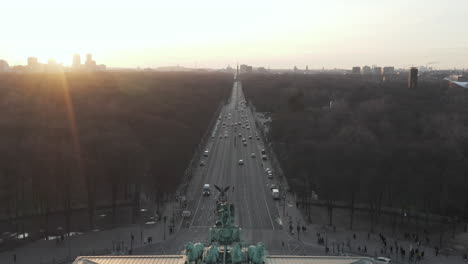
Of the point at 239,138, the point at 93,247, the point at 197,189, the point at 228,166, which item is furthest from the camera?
the point at 239,138

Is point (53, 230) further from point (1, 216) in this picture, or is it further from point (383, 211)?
point (383, 211)

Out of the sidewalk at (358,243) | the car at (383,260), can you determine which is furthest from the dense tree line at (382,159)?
the car at (383,260)

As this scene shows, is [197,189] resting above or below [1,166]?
below

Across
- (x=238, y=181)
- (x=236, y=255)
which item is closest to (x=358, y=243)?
(x=238, y=181)

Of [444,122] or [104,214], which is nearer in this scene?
[104,214]

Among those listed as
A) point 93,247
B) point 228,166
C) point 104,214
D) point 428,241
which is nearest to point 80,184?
point 104,214

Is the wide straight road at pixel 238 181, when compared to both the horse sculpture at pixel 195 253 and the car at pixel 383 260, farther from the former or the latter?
the horse sculpture at pixel 195 253

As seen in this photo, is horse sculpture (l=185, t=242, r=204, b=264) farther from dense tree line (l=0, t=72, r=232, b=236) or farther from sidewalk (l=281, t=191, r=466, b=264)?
dense tree line (l=0, t=72, r=232, b=236)
